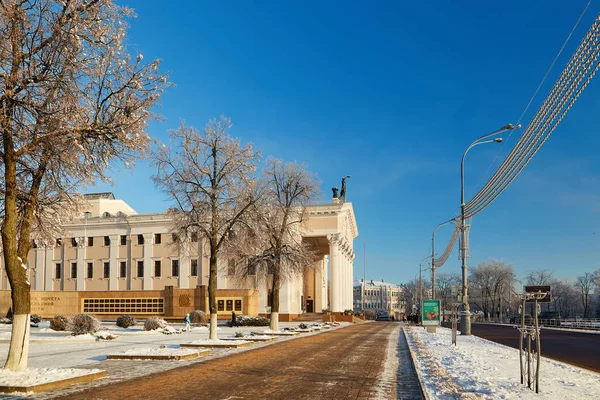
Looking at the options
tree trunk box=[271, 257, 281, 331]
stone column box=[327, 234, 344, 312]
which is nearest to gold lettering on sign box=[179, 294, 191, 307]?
stone column box=[327, 234, 344, 312]

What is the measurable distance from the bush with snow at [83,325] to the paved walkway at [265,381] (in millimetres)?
14392

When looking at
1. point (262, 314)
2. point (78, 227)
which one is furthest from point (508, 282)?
point (78, 227)

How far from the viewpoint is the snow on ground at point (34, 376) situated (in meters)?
11.7

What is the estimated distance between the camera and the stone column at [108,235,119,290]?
7556cm

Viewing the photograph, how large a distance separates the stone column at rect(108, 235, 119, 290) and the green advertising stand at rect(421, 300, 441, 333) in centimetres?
4793

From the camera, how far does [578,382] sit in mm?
13812

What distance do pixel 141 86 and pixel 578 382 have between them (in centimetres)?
1274

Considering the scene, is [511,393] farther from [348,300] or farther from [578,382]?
[348,300]

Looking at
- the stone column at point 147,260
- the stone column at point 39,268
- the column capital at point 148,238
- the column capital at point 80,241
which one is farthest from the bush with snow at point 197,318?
the stone column at point 39,268

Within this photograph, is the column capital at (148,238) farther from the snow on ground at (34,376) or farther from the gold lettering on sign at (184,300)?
the snow on ground at (34,376)

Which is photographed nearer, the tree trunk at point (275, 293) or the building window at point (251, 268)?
the tree trunk at point (275, 293)

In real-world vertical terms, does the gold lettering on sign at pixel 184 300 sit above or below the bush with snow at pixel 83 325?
below

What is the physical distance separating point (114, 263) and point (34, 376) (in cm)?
6634

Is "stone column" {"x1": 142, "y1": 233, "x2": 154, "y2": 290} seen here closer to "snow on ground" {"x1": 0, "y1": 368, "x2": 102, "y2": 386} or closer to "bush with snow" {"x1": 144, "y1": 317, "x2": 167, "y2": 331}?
"bush with snow" {"x1": 144, "y1": 317, "x2": 167, "y2": 331}
